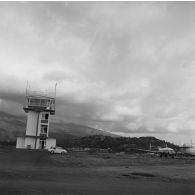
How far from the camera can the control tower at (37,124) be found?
103188mm

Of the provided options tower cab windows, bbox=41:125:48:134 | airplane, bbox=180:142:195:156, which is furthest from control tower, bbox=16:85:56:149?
airplane, bbox=180:142:195:156

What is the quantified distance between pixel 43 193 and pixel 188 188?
11.8 m

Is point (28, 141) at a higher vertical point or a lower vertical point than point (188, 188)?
higher

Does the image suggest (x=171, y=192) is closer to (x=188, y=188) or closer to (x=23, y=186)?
(x=188, y=188)

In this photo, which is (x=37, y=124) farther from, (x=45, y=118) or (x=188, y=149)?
(x=188, y=149)

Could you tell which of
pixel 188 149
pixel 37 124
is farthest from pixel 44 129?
pixel 188 149

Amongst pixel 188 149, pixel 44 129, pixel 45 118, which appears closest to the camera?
pixel 44 129

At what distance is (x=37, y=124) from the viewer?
105188mm

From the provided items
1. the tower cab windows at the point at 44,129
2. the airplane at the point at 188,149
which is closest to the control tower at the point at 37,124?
the tower cab windows at the point at 44,129

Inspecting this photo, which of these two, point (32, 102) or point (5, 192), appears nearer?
point (5, 192)

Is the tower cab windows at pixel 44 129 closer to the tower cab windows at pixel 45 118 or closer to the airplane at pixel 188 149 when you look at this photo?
the tower cab windows at pixel 45 118

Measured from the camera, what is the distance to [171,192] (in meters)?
22.0

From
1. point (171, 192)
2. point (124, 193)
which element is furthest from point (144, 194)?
point (171, 192)

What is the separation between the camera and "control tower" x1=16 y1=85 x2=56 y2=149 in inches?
4063
